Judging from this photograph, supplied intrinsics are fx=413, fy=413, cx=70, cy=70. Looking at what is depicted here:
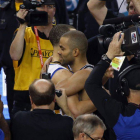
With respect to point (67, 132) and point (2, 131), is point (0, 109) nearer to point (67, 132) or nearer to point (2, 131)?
point (2, 131)

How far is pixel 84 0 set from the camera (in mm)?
6223

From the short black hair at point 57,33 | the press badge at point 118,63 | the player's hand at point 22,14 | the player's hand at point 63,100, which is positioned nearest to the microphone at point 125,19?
the player's hand at point 63,100

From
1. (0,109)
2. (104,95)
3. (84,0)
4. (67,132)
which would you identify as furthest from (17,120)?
(84,0)

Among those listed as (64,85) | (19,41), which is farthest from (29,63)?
(64,85)

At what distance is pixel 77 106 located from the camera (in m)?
Answer: 3.44

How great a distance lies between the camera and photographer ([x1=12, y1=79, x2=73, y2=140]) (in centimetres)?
297

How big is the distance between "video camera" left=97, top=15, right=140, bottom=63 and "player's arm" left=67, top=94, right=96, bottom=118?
1.69ft

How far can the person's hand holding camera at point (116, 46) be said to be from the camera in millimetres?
2836

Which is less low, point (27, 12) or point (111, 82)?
point (27, 12)

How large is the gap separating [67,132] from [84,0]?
11.7 feet

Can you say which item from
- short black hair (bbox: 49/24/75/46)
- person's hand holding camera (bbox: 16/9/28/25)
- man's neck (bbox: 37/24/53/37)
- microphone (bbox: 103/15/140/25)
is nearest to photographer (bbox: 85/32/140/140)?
microphone (bbox: 103/15/140/25)

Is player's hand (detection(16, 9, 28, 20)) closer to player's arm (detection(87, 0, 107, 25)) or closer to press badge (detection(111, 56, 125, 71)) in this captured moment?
player's arm (detection(87, 0, 107, 25))

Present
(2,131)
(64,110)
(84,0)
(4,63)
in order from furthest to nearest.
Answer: (84,0) < (4,63) < (64,110) < (2,131)

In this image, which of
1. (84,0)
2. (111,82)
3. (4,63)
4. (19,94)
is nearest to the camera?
(111,82)
